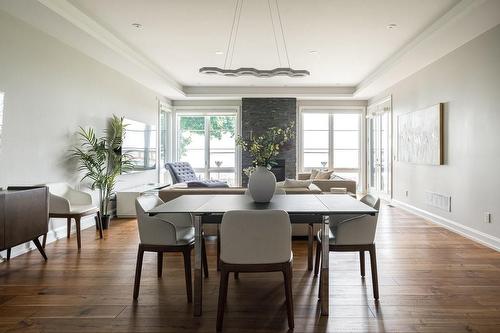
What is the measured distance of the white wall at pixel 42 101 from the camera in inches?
149

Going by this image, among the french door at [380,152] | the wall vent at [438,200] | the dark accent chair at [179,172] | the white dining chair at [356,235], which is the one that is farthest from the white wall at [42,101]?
the french door at [380,152]

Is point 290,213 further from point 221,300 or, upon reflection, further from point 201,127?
point 201,127

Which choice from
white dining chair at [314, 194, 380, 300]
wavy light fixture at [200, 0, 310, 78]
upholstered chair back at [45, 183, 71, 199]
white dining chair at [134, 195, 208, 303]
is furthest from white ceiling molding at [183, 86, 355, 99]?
white dining chair at [314, 194, 380, 300]

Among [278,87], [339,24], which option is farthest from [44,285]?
[278,87]

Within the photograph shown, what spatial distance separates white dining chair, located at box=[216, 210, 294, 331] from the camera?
6.86 ft

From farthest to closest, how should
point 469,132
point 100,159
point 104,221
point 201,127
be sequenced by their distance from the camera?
1. point 201,127
2. point 104,221
3. point 100,159
4. point 469,132

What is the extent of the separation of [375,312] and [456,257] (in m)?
1.87

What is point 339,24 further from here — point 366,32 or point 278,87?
point 278,87

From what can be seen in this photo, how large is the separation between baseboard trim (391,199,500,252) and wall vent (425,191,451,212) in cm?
16

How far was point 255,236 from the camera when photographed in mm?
2117

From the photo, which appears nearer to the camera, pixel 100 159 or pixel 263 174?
pixel 263 174

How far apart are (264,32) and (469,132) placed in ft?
10.1

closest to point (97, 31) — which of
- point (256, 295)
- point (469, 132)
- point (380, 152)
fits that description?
point (256, 295)

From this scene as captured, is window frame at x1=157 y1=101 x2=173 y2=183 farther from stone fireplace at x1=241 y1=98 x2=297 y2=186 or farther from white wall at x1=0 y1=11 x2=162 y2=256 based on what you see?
white wall at x1=0 y1=11 x2=162 y2=256
